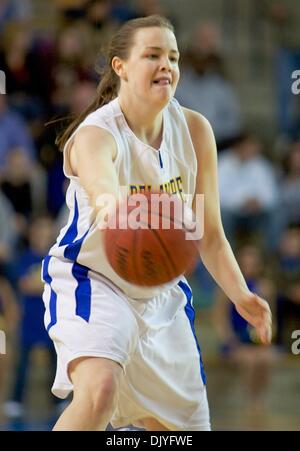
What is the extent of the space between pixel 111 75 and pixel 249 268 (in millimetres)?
4793

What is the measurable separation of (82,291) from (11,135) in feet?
19.6

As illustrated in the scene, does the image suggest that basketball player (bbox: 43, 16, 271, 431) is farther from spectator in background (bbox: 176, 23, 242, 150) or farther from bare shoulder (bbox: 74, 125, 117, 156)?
spectator in background (bbox: 176, 23, 242, 150)

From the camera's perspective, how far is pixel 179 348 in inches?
160

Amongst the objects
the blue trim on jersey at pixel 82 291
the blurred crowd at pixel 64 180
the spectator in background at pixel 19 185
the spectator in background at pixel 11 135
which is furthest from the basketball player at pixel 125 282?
the spectator in background at pixel 11 135

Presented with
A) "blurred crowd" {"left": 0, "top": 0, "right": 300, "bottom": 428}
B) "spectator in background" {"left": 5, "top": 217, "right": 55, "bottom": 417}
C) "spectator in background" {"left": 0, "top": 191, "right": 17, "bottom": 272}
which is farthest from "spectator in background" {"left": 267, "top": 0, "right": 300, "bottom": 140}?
"spectator in background" {"left": 5, "top": 217, "right": 55, "bottom": 417}

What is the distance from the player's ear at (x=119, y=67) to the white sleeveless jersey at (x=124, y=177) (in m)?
0.10

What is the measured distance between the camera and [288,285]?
976cm

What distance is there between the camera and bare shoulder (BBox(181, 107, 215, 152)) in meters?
4.25

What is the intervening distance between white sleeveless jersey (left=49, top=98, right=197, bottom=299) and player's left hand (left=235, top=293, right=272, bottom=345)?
1.00 feet

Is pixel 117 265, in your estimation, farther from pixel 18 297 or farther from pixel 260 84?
pixel 260 84

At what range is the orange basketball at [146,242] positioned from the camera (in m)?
3.43

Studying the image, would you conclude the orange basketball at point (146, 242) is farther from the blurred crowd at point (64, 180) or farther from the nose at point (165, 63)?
the blurred crowd at point (64, 180)
